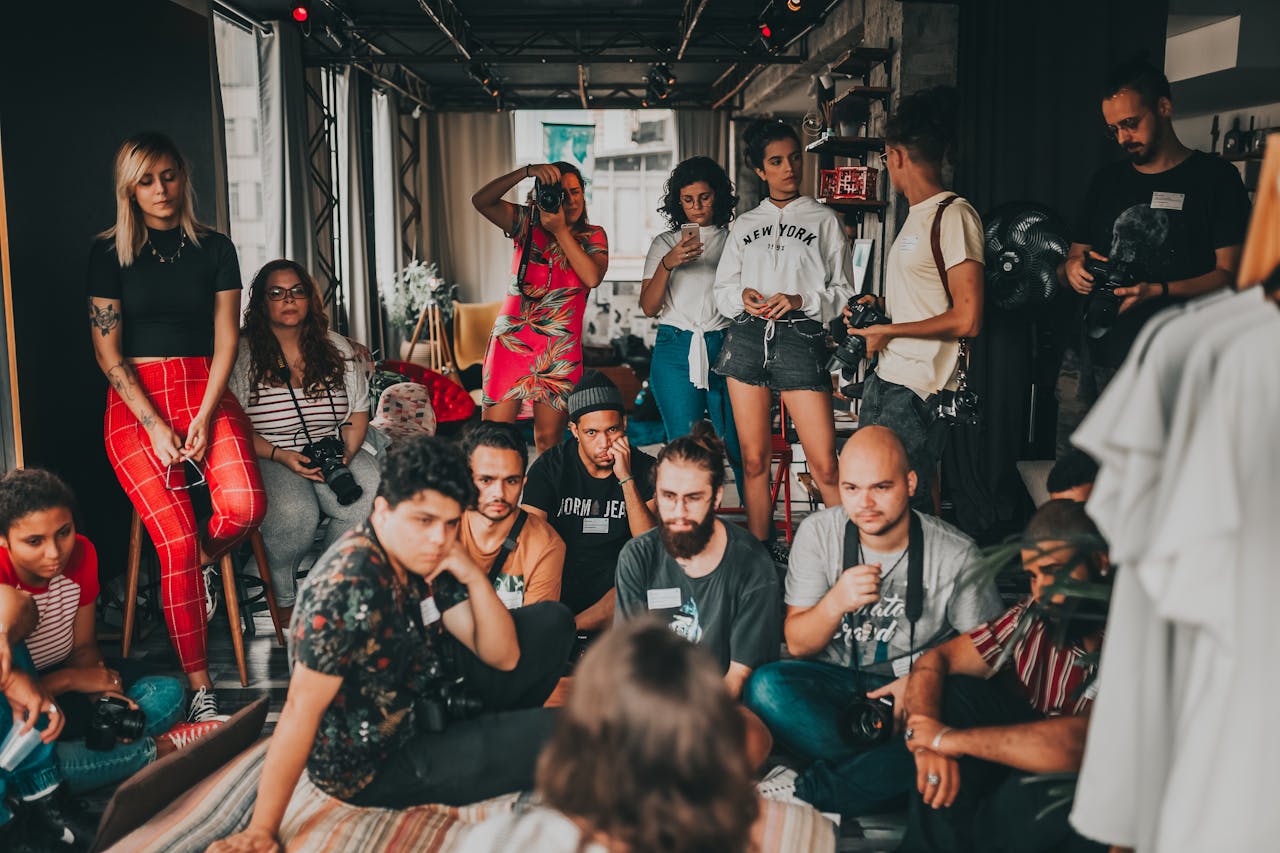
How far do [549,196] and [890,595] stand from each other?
184 centimetres

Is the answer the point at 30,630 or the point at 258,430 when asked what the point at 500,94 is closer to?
the point at 258,430

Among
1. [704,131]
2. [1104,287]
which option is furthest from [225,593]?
[704,131]

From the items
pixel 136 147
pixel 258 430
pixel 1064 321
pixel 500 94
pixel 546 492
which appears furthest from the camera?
pixel 500 94

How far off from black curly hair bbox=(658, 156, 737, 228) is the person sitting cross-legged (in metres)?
2.10

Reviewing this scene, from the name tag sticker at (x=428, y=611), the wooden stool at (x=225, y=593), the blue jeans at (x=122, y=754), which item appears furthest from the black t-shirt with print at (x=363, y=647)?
the wooden stool at (x=225, y=593)

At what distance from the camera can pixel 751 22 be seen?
7992 millimetres

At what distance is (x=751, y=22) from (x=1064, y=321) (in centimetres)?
477

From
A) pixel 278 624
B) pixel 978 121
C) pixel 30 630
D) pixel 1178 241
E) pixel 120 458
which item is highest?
pixel 978 121

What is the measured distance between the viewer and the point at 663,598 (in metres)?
2.37

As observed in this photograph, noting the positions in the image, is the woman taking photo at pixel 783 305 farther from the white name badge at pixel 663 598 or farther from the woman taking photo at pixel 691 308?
the white name badge at pixel 663 598

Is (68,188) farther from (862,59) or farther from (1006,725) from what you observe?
(862,59)

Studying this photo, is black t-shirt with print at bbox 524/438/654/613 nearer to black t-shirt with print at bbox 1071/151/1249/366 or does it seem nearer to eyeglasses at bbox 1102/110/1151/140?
black t-shirt with print at bbox 1071/151/1249/366

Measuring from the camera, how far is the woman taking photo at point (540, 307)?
142 inches

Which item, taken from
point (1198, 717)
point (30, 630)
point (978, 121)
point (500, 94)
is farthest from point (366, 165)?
point (1198, 717)
